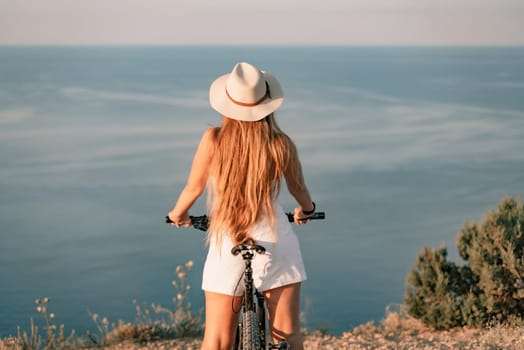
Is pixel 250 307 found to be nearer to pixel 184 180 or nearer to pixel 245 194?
pixel 245 194

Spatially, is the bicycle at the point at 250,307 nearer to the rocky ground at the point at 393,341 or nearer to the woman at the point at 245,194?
the woman at the point at 245,194

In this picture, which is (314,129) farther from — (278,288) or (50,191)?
(278,288)

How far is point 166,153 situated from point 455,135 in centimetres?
2519

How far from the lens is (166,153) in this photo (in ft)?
169

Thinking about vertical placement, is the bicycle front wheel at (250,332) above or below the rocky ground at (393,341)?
above

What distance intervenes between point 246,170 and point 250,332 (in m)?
0.82

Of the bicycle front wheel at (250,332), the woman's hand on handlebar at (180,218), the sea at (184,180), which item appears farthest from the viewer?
the sea at (184,180)

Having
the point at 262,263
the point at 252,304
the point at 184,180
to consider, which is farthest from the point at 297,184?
the point at 184,180

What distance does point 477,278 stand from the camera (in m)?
8.02

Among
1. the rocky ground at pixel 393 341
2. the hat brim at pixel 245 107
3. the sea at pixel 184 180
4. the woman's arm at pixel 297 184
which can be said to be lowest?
the rocky ground at pixel 393 341

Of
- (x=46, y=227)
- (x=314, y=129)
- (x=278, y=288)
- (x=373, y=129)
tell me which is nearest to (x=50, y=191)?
(x=46, y=227)

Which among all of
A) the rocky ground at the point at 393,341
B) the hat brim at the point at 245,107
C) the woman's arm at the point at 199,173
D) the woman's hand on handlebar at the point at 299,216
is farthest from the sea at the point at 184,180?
the woman's hand on handlebar at the point at 299,216

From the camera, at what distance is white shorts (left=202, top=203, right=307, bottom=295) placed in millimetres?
3809

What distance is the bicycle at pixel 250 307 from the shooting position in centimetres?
376
